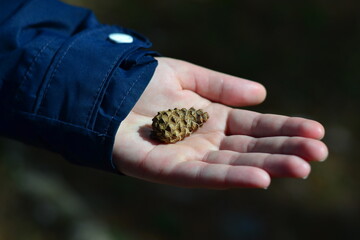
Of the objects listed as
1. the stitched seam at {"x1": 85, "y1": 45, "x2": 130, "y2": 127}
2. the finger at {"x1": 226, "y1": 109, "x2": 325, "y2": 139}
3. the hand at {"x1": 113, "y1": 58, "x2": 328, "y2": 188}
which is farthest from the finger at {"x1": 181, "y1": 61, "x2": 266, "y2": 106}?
the stitched seam at {"x1": 85, "y1": 45, "x2": 130, "y2": 127}

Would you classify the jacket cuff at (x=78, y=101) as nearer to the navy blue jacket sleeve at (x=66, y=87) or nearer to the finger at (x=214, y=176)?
the navy blue jacket sleeve at (x=66, y=87)

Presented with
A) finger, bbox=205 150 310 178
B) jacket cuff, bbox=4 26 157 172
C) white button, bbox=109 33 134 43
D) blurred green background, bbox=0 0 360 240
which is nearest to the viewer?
finger, bbox=205 150 310 178

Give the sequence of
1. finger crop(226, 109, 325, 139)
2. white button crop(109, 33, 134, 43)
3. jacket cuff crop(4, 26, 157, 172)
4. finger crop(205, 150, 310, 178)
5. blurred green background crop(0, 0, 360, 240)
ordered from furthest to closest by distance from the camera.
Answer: blurred green background crop(0, 0, 360, 240)
white button crop(109, 33, 134, 43)
jacket cuff crop(4, 26, 157, 172)
finger crop(226, 109, 325, 139)
finger crop(205, 150, 310, 178)

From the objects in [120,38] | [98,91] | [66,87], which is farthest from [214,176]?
[120,38]

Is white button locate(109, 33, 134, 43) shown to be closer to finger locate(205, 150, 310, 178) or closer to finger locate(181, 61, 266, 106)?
finger locate(181, 61, 266, 106)

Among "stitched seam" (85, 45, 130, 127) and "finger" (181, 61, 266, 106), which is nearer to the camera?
"stitched seam" (85, 45, 130, 127)

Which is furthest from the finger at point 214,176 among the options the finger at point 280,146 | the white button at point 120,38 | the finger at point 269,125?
the white button at point 120,38

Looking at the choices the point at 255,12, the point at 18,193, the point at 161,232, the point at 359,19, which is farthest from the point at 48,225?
the point at 359,19
